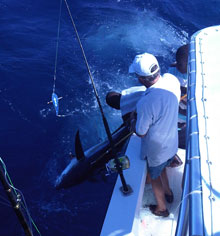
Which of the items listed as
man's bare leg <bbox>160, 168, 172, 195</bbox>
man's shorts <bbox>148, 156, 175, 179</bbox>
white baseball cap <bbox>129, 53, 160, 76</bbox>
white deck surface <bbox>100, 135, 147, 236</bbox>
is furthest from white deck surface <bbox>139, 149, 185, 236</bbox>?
white baseball cap <bbox>129, 53, 160, 76</bbox>

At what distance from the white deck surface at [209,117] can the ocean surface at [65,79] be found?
136cm

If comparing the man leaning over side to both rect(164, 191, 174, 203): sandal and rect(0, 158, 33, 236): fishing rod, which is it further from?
rect(0, 158, 33, 236): fishing rod

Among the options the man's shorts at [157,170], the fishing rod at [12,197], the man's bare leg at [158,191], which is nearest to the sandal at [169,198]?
the man's bare leg at [158,191]

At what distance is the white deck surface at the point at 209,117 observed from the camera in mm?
1585

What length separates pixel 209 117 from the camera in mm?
2135

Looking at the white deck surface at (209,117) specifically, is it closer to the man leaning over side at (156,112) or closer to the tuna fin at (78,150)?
the man leaning over side at (156,112)

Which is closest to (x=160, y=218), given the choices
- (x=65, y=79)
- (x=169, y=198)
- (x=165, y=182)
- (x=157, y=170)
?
(x=169, y=198)

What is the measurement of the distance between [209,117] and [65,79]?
195 inches

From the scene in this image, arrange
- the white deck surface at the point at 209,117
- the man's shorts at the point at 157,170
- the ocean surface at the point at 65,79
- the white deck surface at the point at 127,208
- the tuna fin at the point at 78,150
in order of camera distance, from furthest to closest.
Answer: the ocean surface at the point at 65,79
the tuna fin at the point at 78,150
the man's shorts at the point at 157,170
the white deck surface at the point at 127,208
the white deck surface at the point at 209,117

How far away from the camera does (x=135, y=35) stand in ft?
27.2

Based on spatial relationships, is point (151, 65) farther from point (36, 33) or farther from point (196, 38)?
point (36, 33)

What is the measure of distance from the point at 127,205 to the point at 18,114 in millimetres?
3902

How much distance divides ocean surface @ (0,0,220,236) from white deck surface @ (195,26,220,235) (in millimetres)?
1355

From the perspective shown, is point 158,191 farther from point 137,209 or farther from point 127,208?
point 127,208
